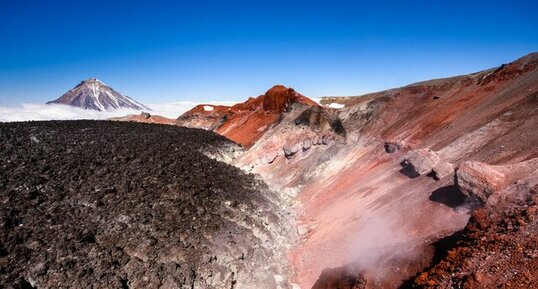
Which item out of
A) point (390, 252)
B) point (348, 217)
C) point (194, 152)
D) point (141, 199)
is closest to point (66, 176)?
point (141, 199)

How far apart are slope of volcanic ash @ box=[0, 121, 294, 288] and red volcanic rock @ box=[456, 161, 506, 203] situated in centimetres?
778

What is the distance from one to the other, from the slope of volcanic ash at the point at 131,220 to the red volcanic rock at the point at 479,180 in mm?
7781

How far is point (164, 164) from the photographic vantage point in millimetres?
23031

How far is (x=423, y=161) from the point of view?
60.8ft

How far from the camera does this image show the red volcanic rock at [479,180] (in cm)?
1266

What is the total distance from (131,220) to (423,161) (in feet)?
45.3

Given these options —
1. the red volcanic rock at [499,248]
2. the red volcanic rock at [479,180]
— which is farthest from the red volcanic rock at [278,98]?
the red volcanic rock at [499,248]

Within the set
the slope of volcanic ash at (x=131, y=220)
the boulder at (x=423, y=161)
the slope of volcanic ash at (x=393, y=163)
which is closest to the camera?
the slope of volcanic ash at (x=131, y=220)

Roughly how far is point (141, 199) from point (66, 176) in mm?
4951

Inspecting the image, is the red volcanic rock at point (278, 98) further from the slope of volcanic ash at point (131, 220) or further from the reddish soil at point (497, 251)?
the reddish soil at point (497, 251)

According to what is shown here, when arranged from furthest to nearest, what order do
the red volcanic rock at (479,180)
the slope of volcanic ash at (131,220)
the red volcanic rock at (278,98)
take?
the red volcanic rock at (278,98) < the slope of volcanic ash at (131,220) < the red volcanic rock at (479,180)

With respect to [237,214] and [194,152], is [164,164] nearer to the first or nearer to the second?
[194,152]

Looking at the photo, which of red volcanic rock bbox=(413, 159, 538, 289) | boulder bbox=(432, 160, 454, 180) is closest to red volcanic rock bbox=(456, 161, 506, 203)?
red volcanic rock bbox=(413, 159, 538, 289)

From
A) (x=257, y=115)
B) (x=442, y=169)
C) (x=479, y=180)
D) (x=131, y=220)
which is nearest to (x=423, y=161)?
(x=442, y=169)
